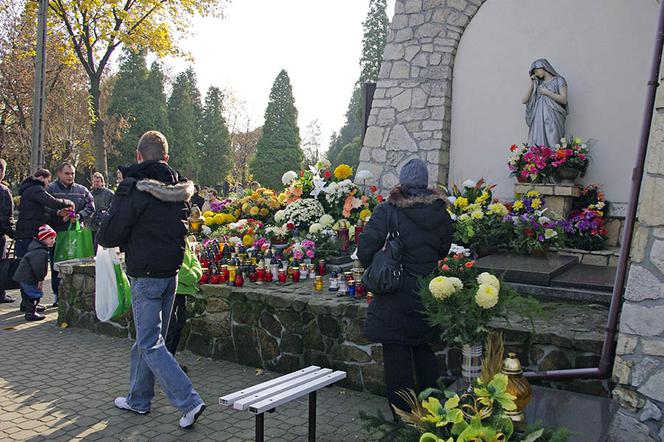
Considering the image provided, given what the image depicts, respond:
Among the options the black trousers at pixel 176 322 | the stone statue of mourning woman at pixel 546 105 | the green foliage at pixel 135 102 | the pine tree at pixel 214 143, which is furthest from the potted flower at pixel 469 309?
the pine tree at pixel 214 143

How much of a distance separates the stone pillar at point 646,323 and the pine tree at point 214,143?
36312 millimetres

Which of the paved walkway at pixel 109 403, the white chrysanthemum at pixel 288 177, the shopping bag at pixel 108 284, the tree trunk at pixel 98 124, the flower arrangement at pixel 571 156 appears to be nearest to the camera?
the paved walkway at pixel 109 403

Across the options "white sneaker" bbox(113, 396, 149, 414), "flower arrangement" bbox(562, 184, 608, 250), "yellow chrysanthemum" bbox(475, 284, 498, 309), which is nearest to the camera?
"yellow chrysanthemum" bbox(475, 284, 498, 309)

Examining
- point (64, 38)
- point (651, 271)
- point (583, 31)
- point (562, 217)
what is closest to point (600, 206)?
point (562, 217)

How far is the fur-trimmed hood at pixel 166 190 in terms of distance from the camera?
3.57 m

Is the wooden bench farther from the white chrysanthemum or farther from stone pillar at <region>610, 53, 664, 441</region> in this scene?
the white chrysanthemum

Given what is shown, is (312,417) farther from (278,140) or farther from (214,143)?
(214,143)

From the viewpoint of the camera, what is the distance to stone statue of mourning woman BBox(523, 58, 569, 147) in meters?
6.75

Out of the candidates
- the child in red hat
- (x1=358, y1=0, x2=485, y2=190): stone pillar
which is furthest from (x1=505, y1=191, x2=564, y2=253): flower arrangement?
the child in red hat

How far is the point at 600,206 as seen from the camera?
6.55 metres

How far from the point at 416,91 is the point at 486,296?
19.6ft

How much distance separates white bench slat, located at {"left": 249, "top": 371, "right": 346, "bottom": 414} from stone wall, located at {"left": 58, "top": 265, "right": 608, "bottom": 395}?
3.02 feet

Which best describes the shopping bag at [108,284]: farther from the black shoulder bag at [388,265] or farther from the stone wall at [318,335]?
the black shoulder bag at [388,265]

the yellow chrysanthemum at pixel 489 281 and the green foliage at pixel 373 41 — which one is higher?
the green foliage at pixel 373 41
